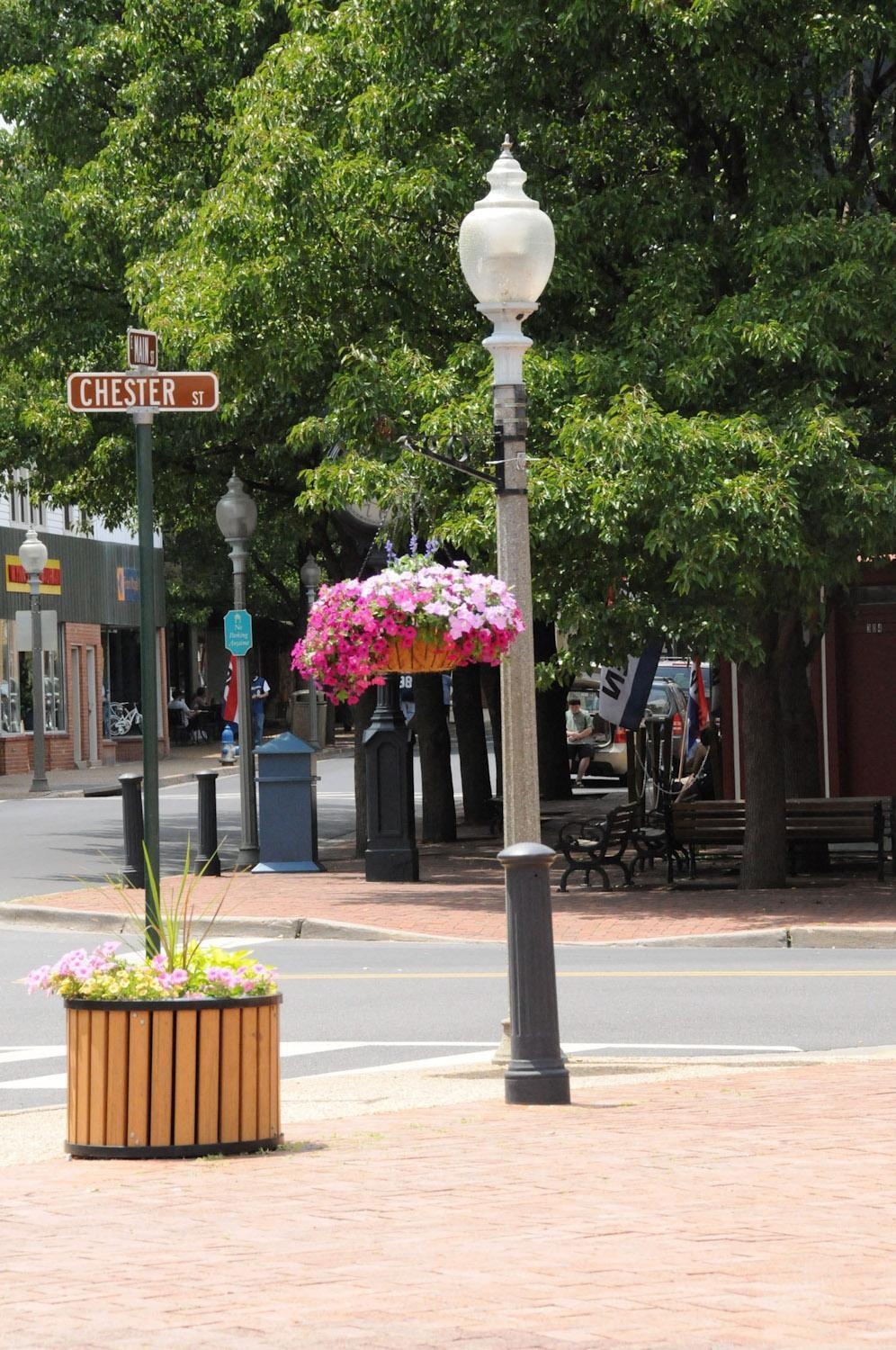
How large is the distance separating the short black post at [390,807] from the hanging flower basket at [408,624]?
8.88 metres

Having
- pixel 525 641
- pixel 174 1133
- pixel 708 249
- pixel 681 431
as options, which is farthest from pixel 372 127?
pixel 174 1133

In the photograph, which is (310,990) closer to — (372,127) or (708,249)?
(708,249)

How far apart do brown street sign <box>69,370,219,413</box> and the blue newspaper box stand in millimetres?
11071

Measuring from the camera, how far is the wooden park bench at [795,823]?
2019cm

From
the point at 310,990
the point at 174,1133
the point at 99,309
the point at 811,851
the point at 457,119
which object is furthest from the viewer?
the point at 99,309

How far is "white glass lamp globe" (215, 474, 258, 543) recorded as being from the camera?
71.3ft

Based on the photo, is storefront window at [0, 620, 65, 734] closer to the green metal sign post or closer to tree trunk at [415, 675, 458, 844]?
tree trunk at [415, 675, 458, 844]

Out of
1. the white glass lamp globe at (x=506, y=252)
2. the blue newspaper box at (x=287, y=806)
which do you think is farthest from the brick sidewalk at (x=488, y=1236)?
the blue newspaper box at (x=287, y=806)

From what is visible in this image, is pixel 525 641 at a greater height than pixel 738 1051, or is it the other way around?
pixel 525 641

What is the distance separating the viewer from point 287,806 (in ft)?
70.7

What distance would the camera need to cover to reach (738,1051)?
10648 millimetres

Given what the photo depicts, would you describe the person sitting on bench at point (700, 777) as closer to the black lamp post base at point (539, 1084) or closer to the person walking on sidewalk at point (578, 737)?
the person walking on sidewalk at point (578, 737)

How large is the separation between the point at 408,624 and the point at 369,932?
6.34m

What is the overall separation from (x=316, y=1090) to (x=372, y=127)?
11.7 m
